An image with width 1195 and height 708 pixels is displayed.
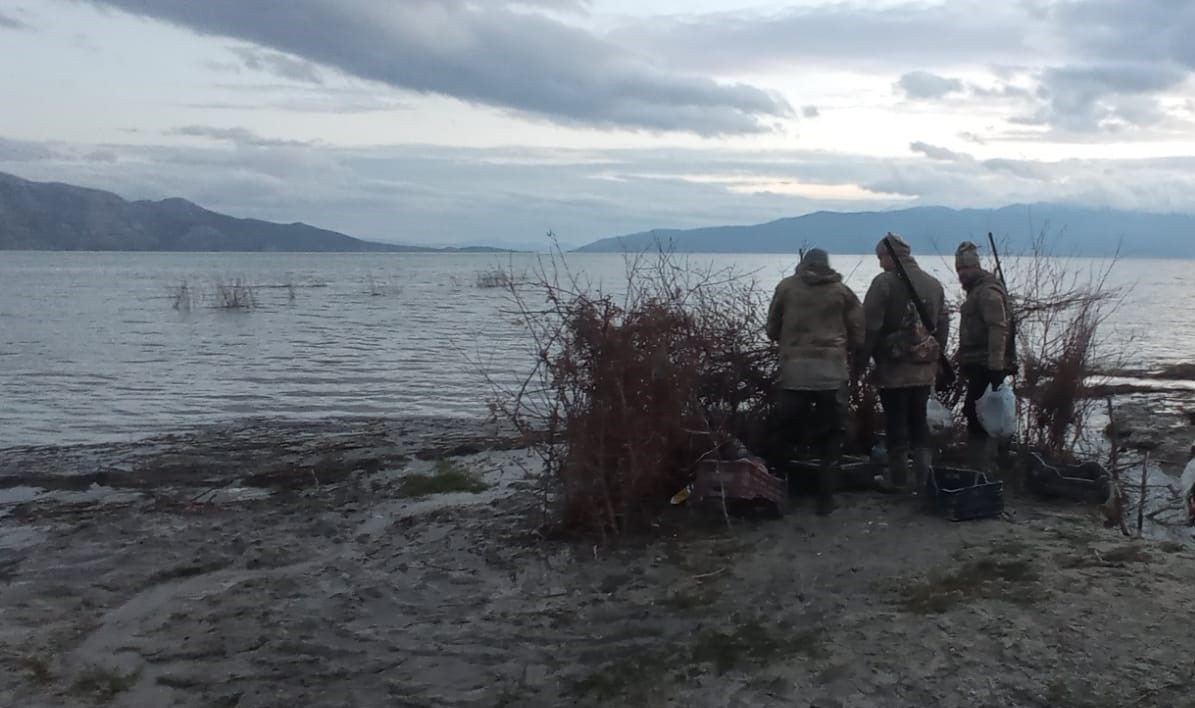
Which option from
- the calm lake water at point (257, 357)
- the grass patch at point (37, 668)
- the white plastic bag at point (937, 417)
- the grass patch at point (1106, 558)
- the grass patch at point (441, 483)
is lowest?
the calm lake water at point (257, 357)

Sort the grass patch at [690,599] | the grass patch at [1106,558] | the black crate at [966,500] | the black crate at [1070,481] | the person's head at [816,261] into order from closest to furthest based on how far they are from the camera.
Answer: the grass patch at [690,599], the grass patch at [1106,558], the black crate at [966,500], the person's head at [816,261], the black crate at [1070,481]

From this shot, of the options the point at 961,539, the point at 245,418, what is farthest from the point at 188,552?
the point at 245,418

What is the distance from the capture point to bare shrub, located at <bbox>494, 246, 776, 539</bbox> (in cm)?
696

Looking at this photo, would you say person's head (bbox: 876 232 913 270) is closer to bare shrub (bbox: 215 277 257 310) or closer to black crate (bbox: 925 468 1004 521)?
black crate (bbox: 925 468 1004 521)

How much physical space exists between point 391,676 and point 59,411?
1174 cm

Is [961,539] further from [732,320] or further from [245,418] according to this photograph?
[245,418]

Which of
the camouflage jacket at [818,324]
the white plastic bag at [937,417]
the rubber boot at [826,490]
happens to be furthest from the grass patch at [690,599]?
the white plastic bag at [937,417]

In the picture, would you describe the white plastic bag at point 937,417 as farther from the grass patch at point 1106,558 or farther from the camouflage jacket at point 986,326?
the grass patch at point 1106,558

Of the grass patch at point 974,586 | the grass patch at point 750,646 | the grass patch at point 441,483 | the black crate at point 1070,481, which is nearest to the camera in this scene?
the grass patch at point 750,646

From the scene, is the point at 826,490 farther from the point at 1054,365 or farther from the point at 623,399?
the point at 1054,365

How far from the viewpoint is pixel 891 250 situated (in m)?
7.27

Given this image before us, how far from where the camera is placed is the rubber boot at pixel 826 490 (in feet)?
23.8

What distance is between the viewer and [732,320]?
26.7 ft

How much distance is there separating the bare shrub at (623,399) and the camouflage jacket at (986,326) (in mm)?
1796
